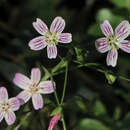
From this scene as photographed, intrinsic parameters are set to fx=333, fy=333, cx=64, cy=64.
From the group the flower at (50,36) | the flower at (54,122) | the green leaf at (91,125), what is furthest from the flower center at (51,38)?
the green leaf at (91,125)

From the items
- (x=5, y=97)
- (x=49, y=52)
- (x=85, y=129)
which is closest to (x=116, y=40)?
(x=49, y=52)

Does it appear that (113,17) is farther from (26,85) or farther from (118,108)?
(26,85)

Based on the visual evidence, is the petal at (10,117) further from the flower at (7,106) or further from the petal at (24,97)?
the petal at (24,97)

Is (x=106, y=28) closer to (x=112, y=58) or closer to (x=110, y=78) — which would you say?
(x=112, y=58)

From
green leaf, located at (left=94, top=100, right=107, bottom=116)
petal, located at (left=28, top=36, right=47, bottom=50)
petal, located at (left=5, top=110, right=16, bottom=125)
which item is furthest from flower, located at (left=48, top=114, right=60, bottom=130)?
green leaf, located at (left=94, top=100, right=107, bottom=116)

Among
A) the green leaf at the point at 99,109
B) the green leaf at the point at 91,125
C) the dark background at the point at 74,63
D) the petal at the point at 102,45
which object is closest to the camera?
the petal at the point at 102,45

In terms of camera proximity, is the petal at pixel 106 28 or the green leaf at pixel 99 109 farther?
the green leaf at pixel 99 109
